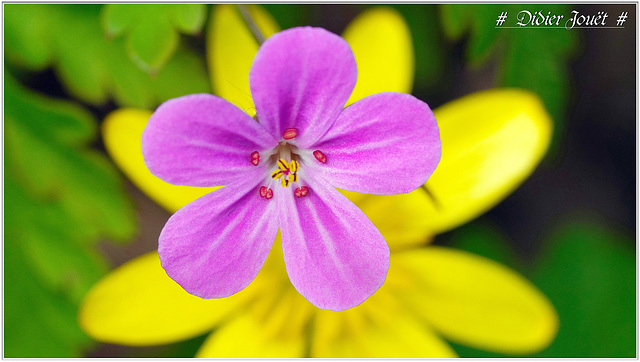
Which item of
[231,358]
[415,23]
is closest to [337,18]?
[415,23]

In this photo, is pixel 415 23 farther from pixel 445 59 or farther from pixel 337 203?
pixel 337 203

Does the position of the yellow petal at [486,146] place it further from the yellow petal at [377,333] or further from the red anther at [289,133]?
the red anther at [289,133]

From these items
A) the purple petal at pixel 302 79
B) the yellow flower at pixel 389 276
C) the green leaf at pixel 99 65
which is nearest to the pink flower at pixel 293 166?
the purple petal at pixel 302 79

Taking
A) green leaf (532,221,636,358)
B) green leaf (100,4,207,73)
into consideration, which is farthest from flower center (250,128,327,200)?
green leaf (532,221,636,358)

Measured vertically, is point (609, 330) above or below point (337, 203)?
below

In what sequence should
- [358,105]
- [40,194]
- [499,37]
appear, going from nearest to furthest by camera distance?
[358,105] → [499,37] → [40,194]

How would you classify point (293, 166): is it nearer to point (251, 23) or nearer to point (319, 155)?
point (319, 155)

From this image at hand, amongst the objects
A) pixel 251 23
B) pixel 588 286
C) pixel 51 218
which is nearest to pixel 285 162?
pixel 251 23
